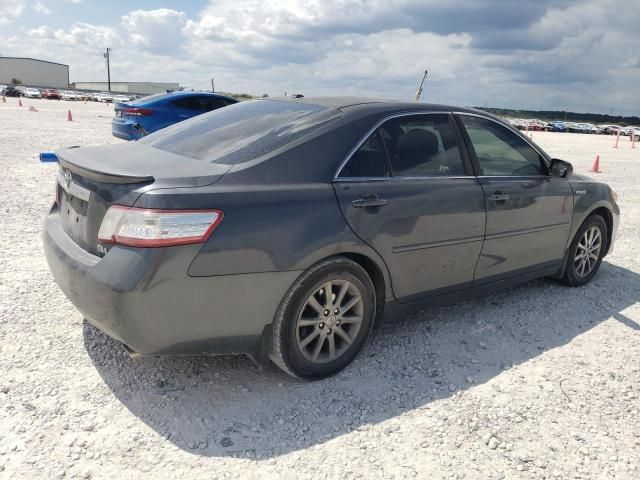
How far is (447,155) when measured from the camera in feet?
12.5

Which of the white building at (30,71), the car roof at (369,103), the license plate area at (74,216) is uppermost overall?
the white building at (30,71)

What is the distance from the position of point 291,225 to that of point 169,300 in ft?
2.37

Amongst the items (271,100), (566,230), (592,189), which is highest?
(271,100)

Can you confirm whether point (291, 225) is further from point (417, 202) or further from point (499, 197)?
point (499, 197)

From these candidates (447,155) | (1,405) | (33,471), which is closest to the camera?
(33,471)

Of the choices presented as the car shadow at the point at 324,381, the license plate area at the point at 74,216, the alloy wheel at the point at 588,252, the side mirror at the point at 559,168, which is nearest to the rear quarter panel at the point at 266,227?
the license plate area at the point at 74,216

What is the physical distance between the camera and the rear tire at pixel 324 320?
2967 millimetres

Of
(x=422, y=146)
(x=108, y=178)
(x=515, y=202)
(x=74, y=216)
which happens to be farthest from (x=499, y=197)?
(x=74, y=216)

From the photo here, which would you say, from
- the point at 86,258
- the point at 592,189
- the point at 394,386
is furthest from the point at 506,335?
the point at 86,258

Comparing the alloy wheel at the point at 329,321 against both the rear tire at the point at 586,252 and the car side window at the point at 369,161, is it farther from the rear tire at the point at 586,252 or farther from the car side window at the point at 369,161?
the rear tire at the point at 586,252

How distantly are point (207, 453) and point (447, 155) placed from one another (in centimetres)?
247

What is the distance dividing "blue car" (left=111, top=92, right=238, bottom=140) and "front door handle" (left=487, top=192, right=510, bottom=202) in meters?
8.98

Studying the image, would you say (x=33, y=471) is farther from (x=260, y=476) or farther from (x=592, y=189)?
(x=592, y=189)

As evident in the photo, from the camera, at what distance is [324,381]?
10.5 feet
